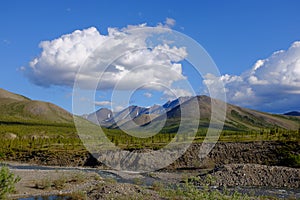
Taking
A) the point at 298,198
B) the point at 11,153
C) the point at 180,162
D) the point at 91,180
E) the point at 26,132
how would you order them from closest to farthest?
the point at 298,198
the point at 91,180
the point at 180,162
the point at 11,153
the point at 26,132

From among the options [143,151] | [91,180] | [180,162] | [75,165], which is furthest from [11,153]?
[91,180]

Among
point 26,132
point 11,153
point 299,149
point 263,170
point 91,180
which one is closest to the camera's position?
point 91,180

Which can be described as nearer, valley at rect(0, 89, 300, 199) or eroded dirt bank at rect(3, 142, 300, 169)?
valley at rect(0, 89, 300, 199)

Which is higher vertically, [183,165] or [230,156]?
[230,156]

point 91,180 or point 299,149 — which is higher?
point 299,149

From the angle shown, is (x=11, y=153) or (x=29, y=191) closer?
(x=29, y=191)

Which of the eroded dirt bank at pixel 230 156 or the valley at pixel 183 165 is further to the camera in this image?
the eroded dirt bank at pixel 230 156

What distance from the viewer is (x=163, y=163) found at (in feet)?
233

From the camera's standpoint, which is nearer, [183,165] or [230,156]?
[183,165]

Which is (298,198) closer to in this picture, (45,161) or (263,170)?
(263,170)

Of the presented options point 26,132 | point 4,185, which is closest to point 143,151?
point 4,185

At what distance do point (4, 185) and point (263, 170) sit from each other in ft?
107

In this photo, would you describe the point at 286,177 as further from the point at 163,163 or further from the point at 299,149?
the point at 163,163

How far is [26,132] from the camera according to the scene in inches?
6959
